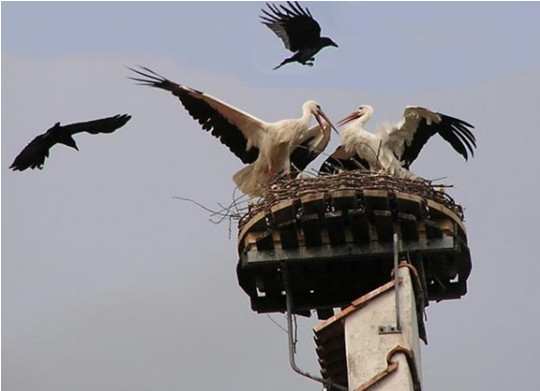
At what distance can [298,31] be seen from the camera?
22.9 meters

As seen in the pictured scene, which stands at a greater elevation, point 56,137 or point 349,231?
point 56,137

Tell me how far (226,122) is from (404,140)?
192 centimetres

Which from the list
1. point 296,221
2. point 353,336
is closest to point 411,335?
point 353,336

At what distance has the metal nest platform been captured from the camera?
780 inches

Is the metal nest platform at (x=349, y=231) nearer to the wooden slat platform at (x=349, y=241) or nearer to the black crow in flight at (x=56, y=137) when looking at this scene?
the wooden slat platform at (x=349, y=241)

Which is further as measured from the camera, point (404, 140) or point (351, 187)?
point (404, 140)

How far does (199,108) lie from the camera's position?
23.1 m

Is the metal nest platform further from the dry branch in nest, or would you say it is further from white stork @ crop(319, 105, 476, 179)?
white stork @ crop(319, 105, 476, 179)

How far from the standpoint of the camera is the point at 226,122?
23.1 meters

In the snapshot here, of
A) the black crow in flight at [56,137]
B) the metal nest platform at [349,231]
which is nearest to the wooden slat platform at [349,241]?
the metal nest platform at [349,231]

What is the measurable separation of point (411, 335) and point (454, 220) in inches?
62.9

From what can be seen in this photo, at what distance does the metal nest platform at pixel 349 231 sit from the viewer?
780 inches

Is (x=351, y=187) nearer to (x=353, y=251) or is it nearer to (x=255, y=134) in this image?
(x=353, y=251)

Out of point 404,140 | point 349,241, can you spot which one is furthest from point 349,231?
point 404,140
